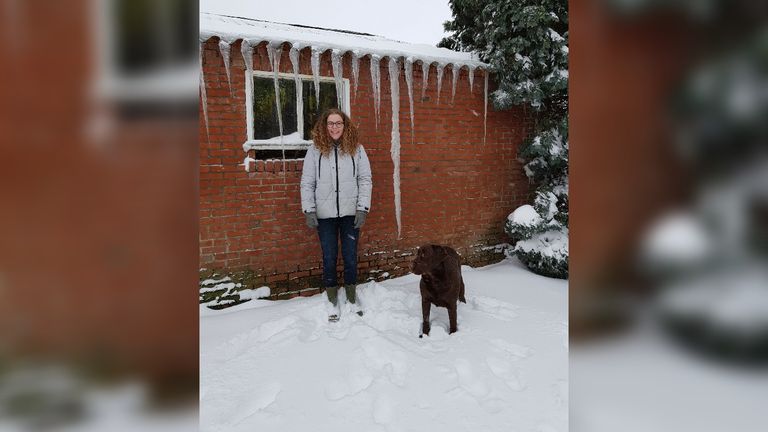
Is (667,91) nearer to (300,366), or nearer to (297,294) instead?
(300,366)

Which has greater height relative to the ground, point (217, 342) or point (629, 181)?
point (629, 181)

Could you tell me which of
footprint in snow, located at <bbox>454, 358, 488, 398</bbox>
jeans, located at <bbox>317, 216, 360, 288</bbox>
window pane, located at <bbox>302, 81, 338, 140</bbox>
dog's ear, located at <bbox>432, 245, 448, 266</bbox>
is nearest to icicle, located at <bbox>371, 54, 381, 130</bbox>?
window pane, located at <bbox>302, 81, 338, 140</bbox>

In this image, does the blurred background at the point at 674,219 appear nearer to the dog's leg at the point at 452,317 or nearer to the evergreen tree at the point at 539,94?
the dog's leg at the point at 452,317

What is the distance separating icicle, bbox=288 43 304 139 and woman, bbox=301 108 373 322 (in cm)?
66

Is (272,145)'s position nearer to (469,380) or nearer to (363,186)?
(363,186)

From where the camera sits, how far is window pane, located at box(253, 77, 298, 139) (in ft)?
15.1

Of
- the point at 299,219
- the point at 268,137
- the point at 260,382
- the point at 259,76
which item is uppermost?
the point at 259,76

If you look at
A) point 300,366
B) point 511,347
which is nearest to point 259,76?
point 300,366

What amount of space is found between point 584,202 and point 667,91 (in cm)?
17

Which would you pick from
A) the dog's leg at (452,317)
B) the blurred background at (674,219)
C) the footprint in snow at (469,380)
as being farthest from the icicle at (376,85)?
the blurred background at (674,219)

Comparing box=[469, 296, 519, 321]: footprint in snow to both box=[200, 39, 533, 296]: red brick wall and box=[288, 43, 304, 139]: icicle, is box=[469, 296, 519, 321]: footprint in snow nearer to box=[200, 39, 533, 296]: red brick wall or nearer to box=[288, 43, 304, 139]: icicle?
box=[200, 39, 533, 296]: red brick wall

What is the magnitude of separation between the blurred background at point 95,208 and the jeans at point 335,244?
12.5ft

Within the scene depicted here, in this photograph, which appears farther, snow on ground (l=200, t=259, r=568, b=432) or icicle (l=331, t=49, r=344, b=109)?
icicle (l=331, t=49, r=344, b=109)

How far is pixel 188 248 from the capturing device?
1.66ft
